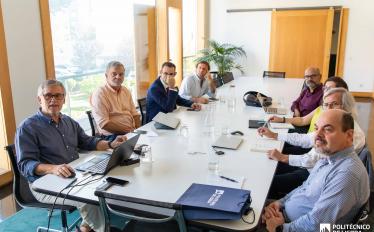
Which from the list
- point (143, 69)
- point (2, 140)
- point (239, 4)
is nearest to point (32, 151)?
point (2, 140)

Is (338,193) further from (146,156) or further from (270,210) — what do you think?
(146,156)

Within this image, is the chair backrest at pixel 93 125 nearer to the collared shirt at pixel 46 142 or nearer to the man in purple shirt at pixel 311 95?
the collared shirt at pixel 46 142

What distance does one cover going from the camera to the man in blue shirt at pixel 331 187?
1368 millimetres

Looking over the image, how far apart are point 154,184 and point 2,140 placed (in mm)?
2164

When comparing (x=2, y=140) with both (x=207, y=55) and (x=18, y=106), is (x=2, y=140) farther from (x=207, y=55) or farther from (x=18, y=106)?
(x=207, y=55)

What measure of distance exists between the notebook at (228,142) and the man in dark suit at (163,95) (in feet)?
3.64

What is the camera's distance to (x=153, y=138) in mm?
2498

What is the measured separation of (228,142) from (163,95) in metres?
1.27

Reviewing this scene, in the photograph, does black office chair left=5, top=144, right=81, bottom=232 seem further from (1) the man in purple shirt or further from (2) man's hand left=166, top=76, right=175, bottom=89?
(1) the man in purple shirt

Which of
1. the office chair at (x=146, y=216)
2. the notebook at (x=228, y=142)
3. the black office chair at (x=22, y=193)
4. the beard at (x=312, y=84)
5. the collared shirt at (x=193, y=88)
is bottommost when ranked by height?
the black office chair at (x=22, y=193)

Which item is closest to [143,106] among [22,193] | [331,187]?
[22,193]

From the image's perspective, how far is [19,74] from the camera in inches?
125

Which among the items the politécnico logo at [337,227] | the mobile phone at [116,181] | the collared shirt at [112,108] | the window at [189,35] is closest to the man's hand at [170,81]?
the collared shirt at [112,108]

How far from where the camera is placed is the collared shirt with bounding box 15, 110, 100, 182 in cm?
193
